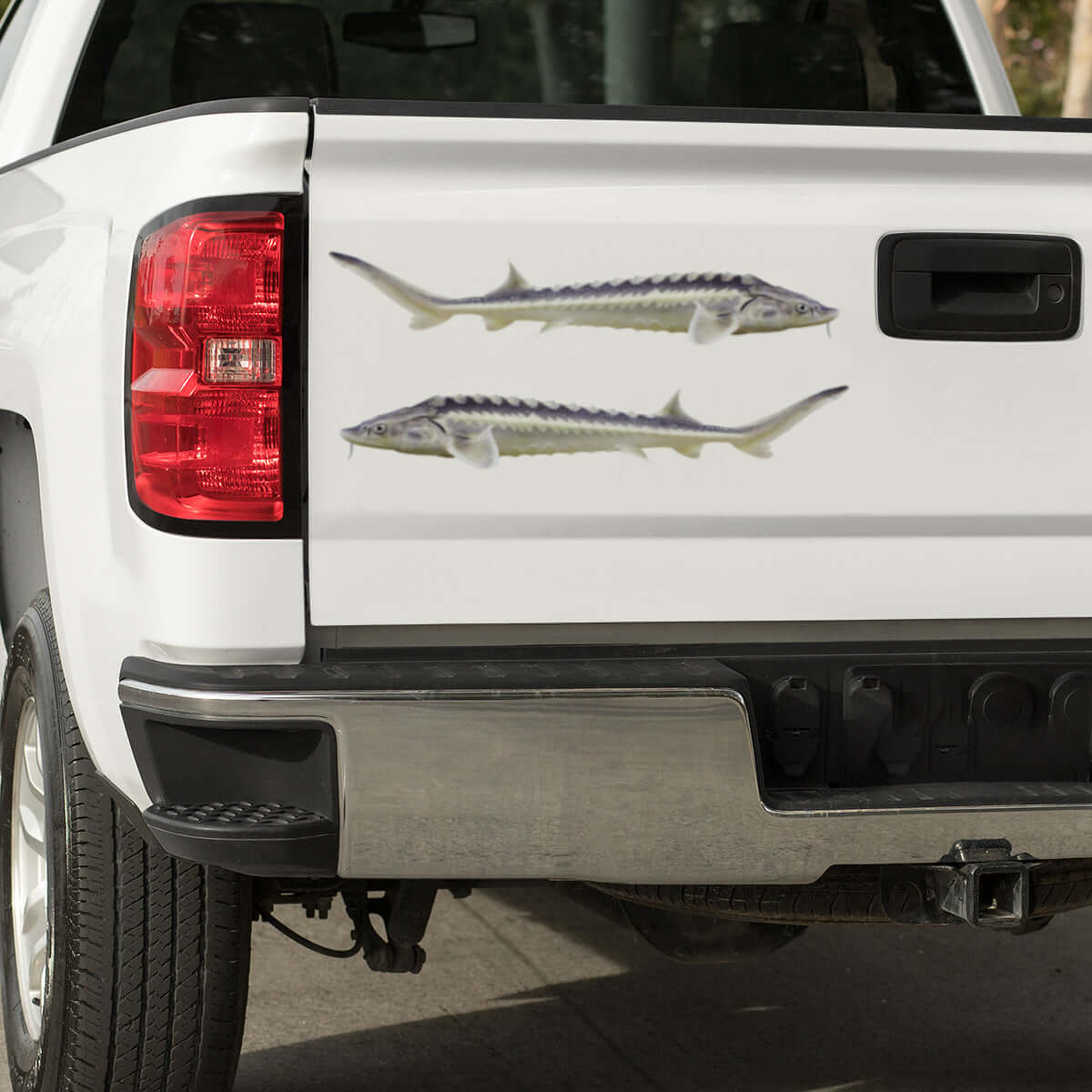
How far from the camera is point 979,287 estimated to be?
2596 mm

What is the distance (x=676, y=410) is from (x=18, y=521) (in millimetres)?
1434

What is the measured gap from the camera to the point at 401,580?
248 centimetres

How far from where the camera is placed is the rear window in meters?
4.33

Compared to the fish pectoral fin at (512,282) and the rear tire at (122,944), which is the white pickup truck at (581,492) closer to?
the fish pectoral fin at (512,282)

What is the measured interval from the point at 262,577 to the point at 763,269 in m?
0.80

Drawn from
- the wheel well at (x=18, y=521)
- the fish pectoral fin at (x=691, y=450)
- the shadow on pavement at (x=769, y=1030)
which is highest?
the fish pectoral fin at (x=691, y=450)

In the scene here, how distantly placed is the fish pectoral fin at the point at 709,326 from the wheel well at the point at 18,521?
1.23 metres

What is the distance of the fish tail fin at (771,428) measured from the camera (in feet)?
8.27

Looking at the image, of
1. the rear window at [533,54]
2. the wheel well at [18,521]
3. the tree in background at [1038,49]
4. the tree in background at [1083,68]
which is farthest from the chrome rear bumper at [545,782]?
the tree in background at [1038,49]

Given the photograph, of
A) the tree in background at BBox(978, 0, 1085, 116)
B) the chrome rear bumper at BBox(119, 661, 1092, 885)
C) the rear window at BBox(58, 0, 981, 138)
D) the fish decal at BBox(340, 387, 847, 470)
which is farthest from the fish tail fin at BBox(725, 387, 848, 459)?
the tree in background at BBox(978, 0, 1085, 116)

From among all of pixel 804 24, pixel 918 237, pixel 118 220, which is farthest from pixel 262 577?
pixel 804 24

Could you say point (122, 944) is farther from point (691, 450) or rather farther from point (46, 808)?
point (691, 450)

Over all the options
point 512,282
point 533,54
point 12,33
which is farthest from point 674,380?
point 533,54

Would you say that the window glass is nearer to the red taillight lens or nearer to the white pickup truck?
the white pickup truck
